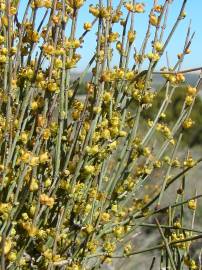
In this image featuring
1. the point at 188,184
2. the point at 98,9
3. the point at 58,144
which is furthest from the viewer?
the point at 188,184

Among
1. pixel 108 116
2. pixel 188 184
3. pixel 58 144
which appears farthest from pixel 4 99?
pixel 188 184

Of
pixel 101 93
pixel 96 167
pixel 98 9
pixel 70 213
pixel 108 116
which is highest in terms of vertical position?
pixel 98 9

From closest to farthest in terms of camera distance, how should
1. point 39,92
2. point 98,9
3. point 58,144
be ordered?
point 58,144 → point 98,9 → point 39,92

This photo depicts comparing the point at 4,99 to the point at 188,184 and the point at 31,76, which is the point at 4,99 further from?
the point at 188,184

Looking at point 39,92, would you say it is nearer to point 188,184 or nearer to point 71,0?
point 71,0

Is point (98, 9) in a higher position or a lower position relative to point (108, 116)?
higher

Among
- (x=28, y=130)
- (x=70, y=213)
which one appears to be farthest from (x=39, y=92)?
(x=70, y=213)

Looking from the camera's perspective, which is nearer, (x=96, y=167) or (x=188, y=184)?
(x=96, y=167)
